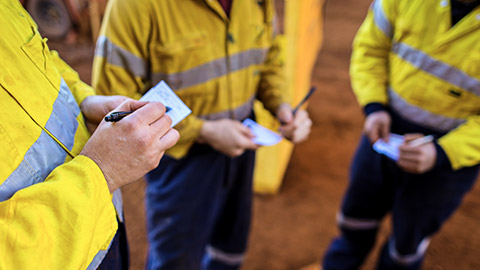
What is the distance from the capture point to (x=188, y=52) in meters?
1.22

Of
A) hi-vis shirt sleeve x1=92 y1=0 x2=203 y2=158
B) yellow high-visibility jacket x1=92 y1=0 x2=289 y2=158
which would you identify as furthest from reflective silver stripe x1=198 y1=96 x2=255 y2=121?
hi-vis shirt sleeve x1=92 y1=0 x2=203 y2=158

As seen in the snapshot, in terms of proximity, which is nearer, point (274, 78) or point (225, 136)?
point (225, 136)

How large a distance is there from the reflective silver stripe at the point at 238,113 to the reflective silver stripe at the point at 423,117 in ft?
2.08

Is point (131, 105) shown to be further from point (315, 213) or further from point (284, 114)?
point (315, 213)

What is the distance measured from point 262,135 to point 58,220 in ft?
2.99

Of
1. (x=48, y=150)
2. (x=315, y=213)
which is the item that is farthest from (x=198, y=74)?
(x=315, y=213)

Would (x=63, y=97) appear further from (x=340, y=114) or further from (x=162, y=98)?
(x=340, y=114)

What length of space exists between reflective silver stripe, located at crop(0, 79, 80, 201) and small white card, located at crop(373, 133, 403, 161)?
1.18 m

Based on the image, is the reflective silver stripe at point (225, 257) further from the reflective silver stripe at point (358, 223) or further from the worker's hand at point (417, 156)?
the worker's hand at point (417, 156)

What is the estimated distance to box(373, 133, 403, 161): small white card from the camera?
1.41 metres

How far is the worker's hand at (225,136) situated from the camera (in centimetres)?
129

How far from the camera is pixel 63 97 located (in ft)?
2.77

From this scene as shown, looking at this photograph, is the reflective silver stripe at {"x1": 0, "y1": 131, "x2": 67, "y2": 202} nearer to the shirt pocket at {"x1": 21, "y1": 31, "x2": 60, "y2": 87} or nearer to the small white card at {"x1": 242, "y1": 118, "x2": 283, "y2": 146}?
the shirt pocket at {"x1": 21, "y1": 31, "x2": 60, "y2": 87}

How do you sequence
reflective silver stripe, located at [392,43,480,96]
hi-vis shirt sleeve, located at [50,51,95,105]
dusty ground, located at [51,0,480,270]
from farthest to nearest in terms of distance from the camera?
dusty ground, located at [51,0,480,270], reflective silver stripe, located at [392,43,480,96], hi-vis shirt sleeve, located at [50,51,95,105]
